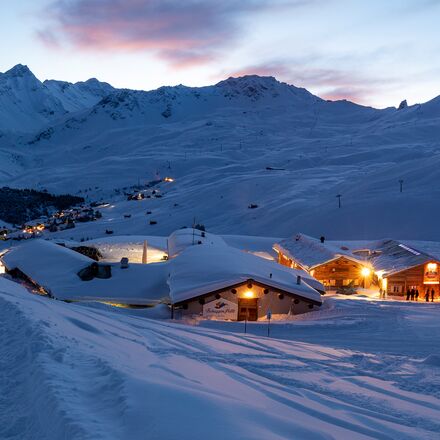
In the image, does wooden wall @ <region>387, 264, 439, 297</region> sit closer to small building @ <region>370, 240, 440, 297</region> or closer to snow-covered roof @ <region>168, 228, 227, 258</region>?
small building @ <region>370, 240, 440, 297</region>

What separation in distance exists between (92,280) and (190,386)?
633 inches

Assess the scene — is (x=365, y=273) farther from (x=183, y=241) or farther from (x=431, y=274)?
(x=183, y=241)

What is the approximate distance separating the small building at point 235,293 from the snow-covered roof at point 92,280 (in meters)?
1.33

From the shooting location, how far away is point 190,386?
700 centimetres

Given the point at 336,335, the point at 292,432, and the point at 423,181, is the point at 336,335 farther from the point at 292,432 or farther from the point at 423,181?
the point at 423,181

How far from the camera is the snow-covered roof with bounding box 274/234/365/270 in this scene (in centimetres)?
3009

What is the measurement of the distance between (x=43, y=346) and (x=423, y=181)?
57877mm

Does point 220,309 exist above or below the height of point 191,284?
below

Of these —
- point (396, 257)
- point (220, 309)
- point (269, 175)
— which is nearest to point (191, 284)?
point (220, 309)

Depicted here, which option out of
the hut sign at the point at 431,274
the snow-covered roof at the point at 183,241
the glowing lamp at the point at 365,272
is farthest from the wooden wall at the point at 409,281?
the snow-covered roof at the point at 183,241

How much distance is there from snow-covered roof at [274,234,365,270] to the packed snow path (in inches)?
673

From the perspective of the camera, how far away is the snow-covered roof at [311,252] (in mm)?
30094

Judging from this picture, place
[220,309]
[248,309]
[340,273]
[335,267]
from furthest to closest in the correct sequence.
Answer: [340,273] → [335,267] → [248,309] → [220,309]

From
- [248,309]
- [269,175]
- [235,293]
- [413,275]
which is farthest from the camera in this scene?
[269,175]
